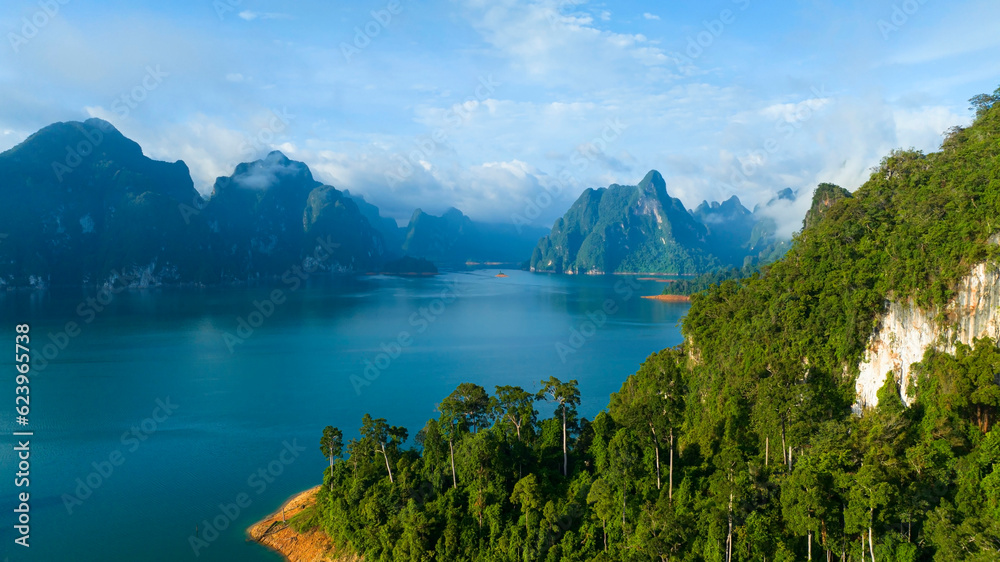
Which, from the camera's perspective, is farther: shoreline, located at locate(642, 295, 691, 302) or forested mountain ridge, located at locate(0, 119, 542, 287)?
forested mountain ridge, located at locate(0, 119, 542, 287)

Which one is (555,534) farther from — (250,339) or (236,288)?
(236,288)

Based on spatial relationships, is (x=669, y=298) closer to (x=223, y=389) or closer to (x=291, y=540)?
(x=223, y=389)

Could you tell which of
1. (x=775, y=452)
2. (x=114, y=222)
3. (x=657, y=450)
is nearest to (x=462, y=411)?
(x=657, y=450)

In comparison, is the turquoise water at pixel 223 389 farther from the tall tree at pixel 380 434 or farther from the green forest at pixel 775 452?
the green forest at pixel 775 452

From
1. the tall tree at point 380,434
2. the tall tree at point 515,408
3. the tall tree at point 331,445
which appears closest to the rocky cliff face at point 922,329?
the tall tree at point 515,408

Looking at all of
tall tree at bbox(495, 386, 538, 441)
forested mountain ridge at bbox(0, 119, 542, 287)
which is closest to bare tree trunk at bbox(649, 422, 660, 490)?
tall tree at bbox(495, 386, 538, 441)

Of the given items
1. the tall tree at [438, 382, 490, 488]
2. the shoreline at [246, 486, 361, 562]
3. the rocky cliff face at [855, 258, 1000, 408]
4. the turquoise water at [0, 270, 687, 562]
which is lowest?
the shoreline at [246, 486, 361, 562]

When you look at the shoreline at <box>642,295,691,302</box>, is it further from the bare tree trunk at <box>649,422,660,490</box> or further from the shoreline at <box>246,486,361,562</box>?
the shoreline at <box>246,486,361,562</box>
